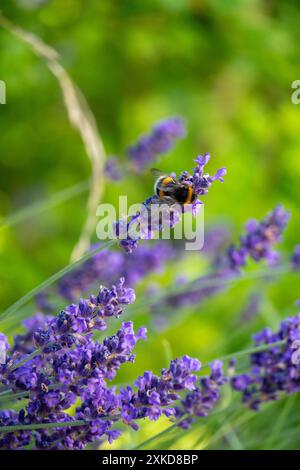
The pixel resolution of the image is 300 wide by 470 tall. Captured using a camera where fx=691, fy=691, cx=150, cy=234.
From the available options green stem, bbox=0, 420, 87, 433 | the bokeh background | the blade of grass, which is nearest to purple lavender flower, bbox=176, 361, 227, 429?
green stem, bbox=0, 420, 87, 433

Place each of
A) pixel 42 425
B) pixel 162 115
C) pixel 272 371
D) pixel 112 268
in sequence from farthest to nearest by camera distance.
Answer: pixel 162 115, pixel 112 268, pixel 272 371, pixel 42 425

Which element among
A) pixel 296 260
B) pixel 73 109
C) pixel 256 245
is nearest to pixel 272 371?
pixel 256 245

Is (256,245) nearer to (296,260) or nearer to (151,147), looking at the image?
(296,260)

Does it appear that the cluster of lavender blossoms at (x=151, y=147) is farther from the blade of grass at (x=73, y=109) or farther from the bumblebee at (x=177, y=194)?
the bumblebee at (x=177, y=194)
